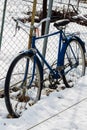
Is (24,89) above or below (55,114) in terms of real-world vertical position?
above

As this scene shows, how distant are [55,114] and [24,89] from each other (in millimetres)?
638

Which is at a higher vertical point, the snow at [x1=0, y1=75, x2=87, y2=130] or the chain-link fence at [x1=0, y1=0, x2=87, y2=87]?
the chain-link fence at [x1=0, y1=0, x2=87, y2=87]

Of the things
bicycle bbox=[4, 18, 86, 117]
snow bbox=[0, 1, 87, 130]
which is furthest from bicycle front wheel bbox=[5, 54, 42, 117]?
snow bbox=[0, 1, 87, 130]

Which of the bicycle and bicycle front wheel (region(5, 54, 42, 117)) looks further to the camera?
the bicycle

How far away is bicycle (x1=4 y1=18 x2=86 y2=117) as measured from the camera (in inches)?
181

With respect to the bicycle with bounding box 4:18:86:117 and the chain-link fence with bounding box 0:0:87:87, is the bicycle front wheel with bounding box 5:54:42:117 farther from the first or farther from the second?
the chain-link fence with bounding box 0:0:87:87

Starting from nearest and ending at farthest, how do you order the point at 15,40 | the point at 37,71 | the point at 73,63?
the point at 37,71 < the point at 73,63 < the point at 15,40

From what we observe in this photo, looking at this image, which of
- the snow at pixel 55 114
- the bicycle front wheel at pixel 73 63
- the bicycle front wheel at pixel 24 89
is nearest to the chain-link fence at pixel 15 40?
the bicycle front wheel at pixel 24 89

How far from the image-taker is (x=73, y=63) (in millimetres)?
5934

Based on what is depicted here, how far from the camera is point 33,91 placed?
5410mm

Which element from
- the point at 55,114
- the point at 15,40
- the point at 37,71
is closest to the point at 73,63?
the point at 37,71

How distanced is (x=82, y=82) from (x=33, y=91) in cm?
83

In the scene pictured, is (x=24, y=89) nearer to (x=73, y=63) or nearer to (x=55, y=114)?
(x=55, y=114)

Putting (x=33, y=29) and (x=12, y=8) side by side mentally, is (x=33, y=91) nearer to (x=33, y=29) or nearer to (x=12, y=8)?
(x=33, y=29)
